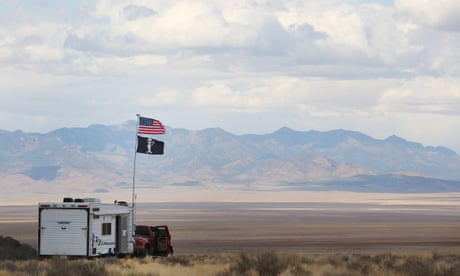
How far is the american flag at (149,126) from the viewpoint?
4057 cm

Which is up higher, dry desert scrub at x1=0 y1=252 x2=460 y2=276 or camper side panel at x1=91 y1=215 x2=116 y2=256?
camper side panel at x1=91 y1=215 x2=116 y2=256

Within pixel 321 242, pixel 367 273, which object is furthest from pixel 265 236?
pixel 367 273

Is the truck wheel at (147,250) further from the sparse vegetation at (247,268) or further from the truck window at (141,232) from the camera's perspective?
the sparse vegetation at (247,268)

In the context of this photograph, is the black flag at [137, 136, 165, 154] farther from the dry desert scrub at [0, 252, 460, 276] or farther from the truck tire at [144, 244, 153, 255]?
the dry desert scrub at [0, 252, 460, 276]

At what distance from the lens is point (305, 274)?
27453 millimetres

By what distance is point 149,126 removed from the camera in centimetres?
→ 4103

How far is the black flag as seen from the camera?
3969 centimetres

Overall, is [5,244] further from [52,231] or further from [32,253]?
[52,231]

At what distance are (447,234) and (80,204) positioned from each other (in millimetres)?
47286

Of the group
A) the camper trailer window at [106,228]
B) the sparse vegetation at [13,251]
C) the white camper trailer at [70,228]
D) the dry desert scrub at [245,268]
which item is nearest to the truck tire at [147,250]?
the camper trailer window at [106,228]

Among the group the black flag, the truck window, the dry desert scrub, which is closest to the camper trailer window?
the dry desert scrub

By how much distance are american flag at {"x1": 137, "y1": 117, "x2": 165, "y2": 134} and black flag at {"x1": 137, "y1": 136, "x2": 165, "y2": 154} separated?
1.87 feet

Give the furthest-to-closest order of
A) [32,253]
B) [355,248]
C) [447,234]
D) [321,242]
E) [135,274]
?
[447,234] → [321,242] → [355,248] → [32,253] → [135,274]

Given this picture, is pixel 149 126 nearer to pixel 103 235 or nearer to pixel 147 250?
pixel 147 250
